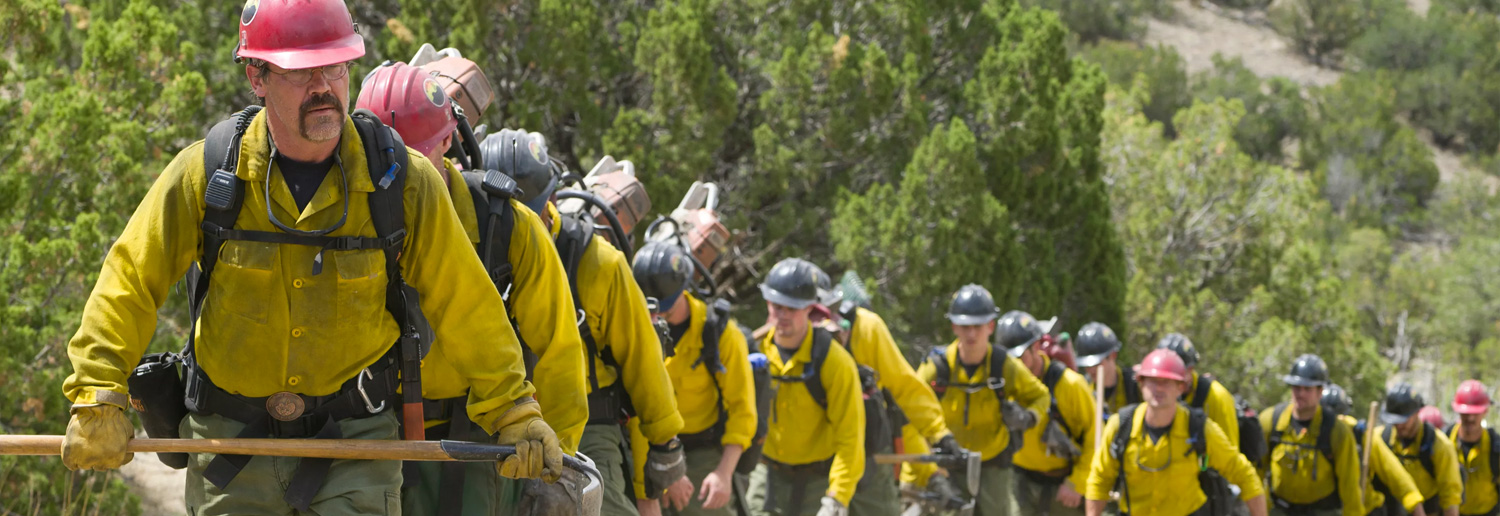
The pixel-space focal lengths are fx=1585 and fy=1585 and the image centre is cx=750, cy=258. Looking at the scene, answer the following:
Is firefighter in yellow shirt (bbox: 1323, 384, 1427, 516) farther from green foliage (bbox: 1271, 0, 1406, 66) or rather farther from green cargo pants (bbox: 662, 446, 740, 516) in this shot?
green foliage (bbox: 1271, 0, 1406, 66)

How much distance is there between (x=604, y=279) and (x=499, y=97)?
1119 cm

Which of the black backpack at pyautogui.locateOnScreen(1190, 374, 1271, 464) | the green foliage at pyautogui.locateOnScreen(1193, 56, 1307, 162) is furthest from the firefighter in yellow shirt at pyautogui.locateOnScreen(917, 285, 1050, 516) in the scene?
the green foliage at pyautogui.locateOnScreen(1193, 56, 1307, 162)

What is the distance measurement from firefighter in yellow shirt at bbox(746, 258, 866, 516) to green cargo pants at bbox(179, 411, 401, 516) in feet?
14.8

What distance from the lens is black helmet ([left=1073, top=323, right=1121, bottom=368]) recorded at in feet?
39.2

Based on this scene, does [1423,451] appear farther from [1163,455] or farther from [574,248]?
[574,248]

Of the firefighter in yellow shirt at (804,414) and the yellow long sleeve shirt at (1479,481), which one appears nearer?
the firefighter in yellow shirt at (804,414)

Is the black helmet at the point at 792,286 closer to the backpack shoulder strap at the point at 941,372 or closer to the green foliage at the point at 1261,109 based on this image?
the backpack shoulder strap at the point at 941,372

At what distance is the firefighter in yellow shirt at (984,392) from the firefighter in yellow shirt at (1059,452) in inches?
11.6

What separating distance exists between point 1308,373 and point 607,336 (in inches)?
314

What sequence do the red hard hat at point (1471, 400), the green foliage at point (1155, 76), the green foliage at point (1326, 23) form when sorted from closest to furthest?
the red hard hat at point (1471, 400), the green foliage at point (1155, 76), the green foliage at point (1326, 23)

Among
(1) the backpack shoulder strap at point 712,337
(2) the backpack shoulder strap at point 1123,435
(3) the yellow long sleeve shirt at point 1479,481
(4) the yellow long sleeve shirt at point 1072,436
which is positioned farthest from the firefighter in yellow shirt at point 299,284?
(3) the yellow long sleeve shirt at point 1479,481

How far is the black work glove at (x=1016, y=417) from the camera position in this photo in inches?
406

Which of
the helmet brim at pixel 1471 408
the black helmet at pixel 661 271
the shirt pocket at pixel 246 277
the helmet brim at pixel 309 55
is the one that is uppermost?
the helmet brim at pixel 309 55

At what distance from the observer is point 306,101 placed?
3846mm
